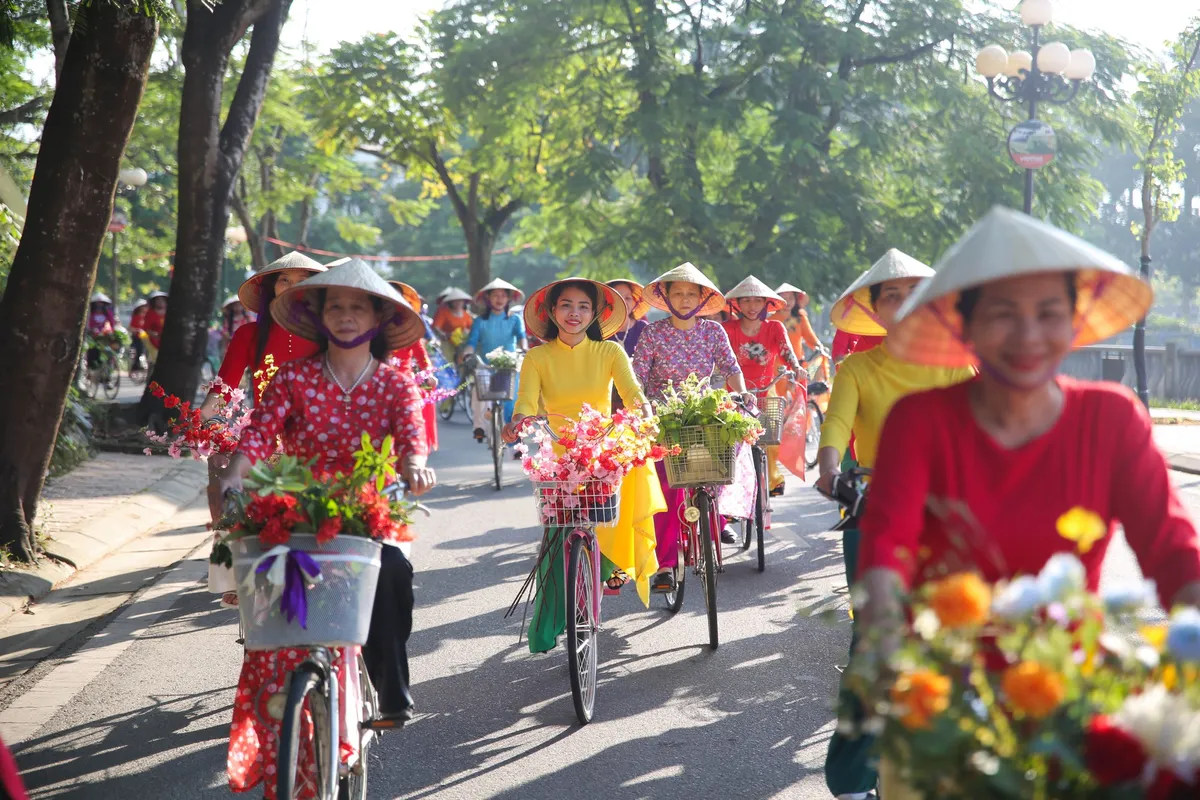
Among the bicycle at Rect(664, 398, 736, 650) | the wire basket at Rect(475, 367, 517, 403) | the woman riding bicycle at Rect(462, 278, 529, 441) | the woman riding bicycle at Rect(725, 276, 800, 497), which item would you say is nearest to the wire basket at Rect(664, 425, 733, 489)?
the bicycle at Rect(664, 398, 736, 650)

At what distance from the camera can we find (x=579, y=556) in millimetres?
5781

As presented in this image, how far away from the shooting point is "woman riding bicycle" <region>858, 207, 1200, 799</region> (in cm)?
246

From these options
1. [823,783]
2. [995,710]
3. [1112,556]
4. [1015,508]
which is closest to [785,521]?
[1112,556]

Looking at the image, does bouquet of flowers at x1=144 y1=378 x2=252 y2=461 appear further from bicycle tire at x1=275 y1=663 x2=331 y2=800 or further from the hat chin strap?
the hat chin strap

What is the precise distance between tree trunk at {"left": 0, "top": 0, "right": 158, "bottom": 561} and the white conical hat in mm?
7051

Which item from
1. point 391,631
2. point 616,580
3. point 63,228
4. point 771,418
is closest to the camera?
point 391,631

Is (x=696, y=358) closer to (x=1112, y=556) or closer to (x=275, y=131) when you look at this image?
(x=1112, y=556)

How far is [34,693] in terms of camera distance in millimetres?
6152

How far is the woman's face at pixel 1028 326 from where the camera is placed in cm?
248

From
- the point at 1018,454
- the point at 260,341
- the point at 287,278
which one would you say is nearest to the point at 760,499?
the point at 260,341

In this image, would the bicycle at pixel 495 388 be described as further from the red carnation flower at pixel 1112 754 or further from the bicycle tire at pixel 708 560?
the red carnation flower at pixel 1112 754

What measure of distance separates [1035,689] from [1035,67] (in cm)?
1773

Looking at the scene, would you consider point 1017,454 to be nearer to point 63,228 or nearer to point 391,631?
point 391,631

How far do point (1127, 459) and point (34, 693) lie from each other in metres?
5.43
